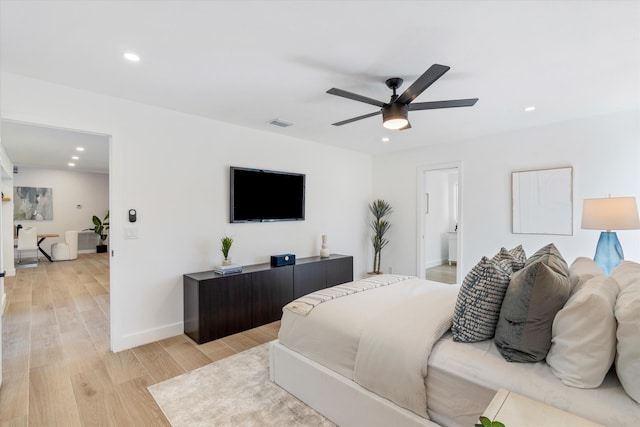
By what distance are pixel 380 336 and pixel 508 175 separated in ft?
11.6

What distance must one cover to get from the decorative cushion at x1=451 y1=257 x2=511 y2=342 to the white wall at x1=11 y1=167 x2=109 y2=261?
1092 centimetres

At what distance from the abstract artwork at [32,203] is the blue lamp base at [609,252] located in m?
12.0

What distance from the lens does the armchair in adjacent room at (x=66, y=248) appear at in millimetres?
7988

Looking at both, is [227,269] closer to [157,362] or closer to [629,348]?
[157,362]

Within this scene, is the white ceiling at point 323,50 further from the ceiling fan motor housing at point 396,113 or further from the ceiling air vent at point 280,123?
the ceiling air vent at point 280,123

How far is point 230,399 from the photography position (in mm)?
2227

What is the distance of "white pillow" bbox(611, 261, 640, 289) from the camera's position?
156cm

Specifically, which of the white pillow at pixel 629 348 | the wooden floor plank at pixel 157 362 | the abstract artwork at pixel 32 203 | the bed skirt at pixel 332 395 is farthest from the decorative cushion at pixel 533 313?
the abstract artwork at pixel 32 203

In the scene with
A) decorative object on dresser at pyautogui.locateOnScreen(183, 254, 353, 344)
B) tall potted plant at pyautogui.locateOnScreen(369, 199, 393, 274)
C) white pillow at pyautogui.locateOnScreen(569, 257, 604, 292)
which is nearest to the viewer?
white pillow at pyautogui.locateOnScreen(569, 257, 604, 292)

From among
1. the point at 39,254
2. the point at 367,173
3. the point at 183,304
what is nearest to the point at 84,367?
the point at 183,304

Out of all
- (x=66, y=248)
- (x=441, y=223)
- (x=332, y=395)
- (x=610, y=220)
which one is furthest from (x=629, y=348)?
(x=66, y=248)

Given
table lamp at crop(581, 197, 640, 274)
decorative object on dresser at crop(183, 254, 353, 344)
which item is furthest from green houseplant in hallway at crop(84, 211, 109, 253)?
table lamp at crop(581, 197, 640, 274)

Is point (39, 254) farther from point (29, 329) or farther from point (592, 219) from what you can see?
point (592, 219)

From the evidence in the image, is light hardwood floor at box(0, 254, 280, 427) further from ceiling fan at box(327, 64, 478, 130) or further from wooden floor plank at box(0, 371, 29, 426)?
ceiling fan at box(327, 64, 478, 130)
